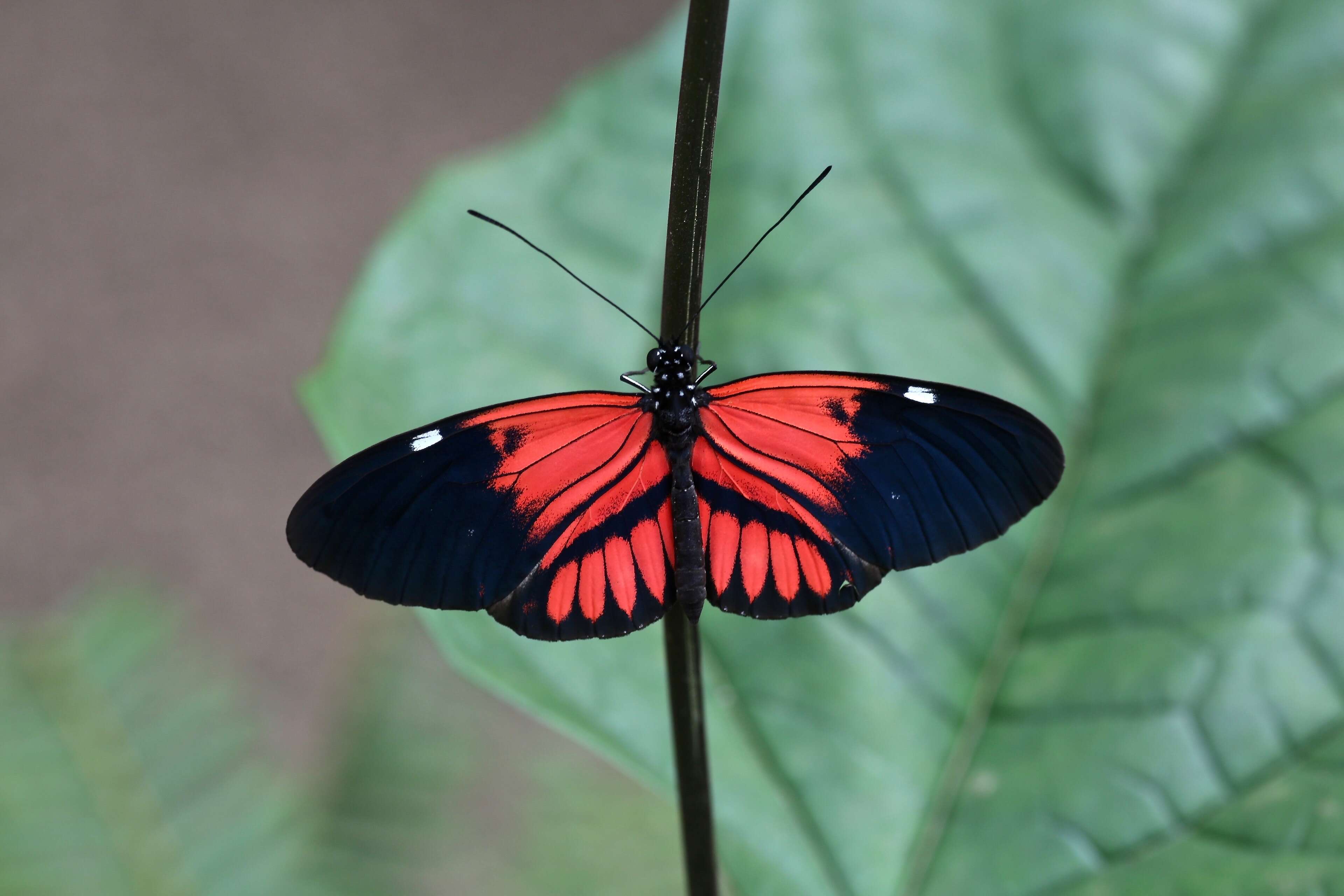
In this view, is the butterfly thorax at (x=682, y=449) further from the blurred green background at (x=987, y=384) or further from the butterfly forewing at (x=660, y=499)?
the blurred green background at (x=987, y=384)

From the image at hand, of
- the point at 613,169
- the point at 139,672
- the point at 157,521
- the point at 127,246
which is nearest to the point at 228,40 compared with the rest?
the point at 127,246

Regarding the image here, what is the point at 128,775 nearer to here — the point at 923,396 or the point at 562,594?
the point at 562,594

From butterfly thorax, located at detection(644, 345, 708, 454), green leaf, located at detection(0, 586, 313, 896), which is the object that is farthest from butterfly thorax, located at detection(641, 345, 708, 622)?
green leaf, located at detection(0, 586, 313, 896)

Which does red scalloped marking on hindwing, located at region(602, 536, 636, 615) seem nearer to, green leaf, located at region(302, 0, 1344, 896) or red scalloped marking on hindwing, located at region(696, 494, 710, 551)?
red scalloped marking on hindwing, located at region(696, 494, 710, 551)

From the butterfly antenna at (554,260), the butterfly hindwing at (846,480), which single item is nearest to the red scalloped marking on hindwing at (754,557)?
the butterfly hindwing at (846,480)

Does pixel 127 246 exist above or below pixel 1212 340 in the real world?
above

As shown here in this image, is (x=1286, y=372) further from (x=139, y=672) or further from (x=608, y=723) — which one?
(x=139, y=672)

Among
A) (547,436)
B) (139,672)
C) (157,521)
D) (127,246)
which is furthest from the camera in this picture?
(127,246)

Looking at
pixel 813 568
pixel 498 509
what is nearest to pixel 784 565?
pixel 813 568
